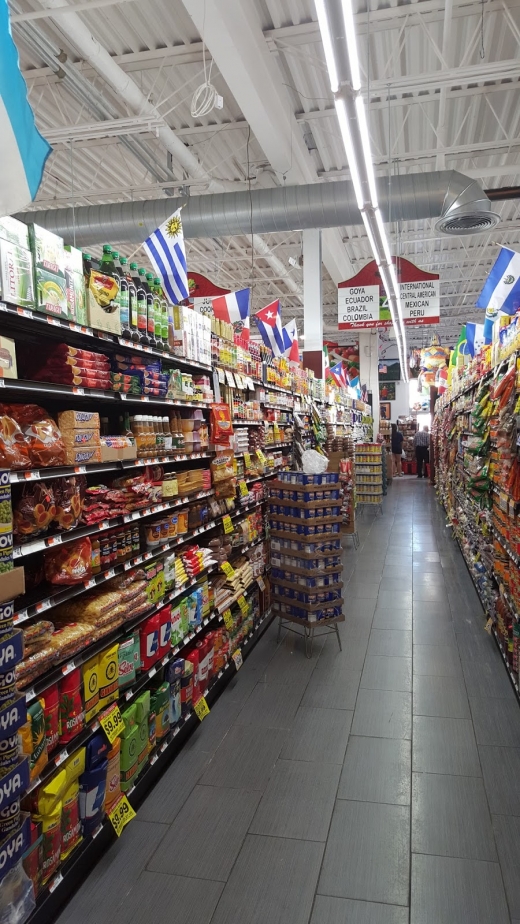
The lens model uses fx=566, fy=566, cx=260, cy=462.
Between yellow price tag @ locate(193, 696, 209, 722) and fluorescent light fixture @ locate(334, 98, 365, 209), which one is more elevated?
fluorescent light fixture @ locate(334, 98, 365, 209)

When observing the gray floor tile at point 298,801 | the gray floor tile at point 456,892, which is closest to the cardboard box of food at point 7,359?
the gray floor tile at point 298,801

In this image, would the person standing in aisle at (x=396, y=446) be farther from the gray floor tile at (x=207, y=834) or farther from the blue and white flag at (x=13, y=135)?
the blue and white flag at (x=13, y=135)

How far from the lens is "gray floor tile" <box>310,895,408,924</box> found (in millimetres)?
2246

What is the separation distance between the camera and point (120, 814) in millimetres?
2730

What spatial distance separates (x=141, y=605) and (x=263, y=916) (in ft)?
4.88

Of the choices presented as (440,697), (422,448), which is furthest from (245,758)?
(422,448)

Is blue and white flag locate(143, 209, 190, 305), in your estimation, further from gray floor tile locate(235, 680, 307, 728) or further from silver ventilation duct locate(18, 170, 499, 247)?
silver ventilation duct locate(18, 170, 499, 247)

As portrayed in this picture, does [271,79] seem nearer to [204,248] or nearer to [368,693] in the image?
[368,693]

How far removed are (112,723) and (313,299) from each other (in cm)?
912

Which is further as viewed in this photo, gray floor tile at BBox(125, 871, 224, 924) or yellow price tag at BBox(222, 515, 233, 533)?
yellow price tag at BBox(222, 515, 233, 533)

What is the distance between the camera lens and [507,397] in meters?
4.12

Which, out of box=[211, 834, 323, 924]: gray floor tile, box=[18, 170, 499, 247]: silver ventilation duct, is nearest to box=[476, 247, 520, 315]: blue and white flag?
box=[18, 170, 499, 247]: silver ventilation duct

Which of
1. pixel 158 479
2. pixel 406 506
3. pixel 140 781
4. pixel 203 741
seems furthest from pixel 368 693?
pixel 406 506

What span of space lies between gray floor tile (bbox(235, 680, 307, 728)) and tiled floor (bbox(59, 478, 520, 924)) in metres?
0.01
